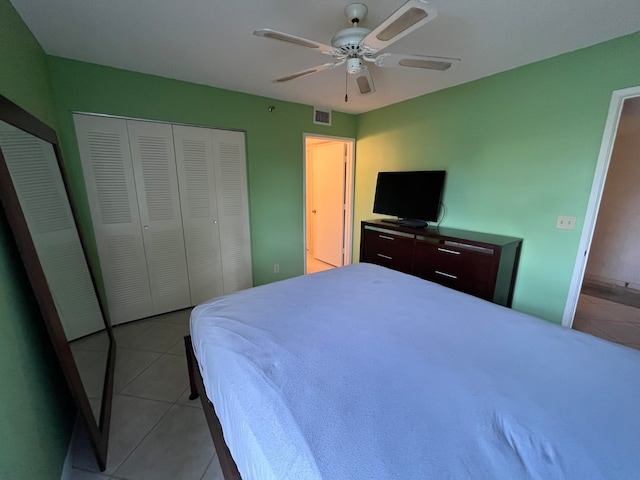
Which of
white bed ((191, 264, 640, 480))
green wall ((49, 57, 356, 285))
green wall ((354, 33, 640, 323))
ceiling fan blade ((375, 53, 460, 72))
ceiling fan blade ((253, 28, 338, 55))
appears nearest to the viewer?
white bed ((191, 264, 640, 480))

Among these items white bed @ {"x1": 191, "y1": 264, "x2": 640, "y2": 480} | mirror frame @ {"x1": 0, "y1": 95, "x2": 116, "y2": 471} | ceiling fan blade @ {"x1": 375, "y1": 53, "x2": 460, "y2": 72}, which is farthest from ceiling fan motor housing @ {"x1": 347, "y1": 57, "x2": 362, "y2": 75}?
mirror frame @ {"x1": 0, "y1": 95, "x2": 116, "y2": 471}

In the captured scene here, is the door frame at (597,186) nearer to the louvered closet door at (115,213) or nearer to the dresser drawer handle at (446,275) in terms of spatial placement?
the dresser drawer handle at (446,275)

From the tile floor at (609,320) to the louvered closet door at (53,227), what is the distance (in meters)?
4.12

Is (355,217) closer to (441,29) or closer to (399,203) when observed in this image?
(399,203)

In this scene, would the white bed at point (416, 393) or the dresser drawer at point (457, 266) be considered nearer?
the white bed at point (416, 393)

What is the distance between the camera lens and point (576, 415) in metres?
0.80

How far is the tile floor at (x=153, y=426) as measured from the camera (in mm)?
1312

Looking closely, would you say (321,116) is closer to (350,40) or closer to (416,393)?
(350,40)

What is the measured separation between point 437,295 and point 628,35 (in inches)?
83.8

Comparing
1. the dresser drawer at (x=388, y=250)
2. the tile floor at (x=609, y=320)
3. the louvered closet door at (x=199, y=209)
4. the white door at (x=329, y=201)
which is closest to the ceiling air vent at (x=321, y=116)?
the white door at (x=329, y=201)

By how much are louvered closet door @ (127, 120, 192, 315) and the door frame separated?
11.7 ft

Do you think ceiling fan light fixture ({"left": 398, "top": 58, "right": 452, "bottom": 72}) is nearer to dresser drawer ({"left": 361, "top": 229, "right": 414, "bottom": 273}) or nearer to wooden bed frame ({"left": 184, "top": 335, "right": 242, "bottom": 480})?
dresser drawer ({"left": 361, "top": 229, "right": 414, "bottom": 273})

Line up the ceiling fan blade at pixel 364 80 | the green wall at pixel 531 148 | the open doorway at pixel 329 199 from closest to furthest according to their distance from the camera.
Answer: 1. the ceiling fan blade at pixel 364 80
2. the green wall at pixel 531 148
3. the open doorway at pixel 329 199

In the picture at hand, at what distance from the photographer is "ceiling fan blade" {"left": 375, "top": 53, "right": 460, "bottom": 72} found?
1413mm
